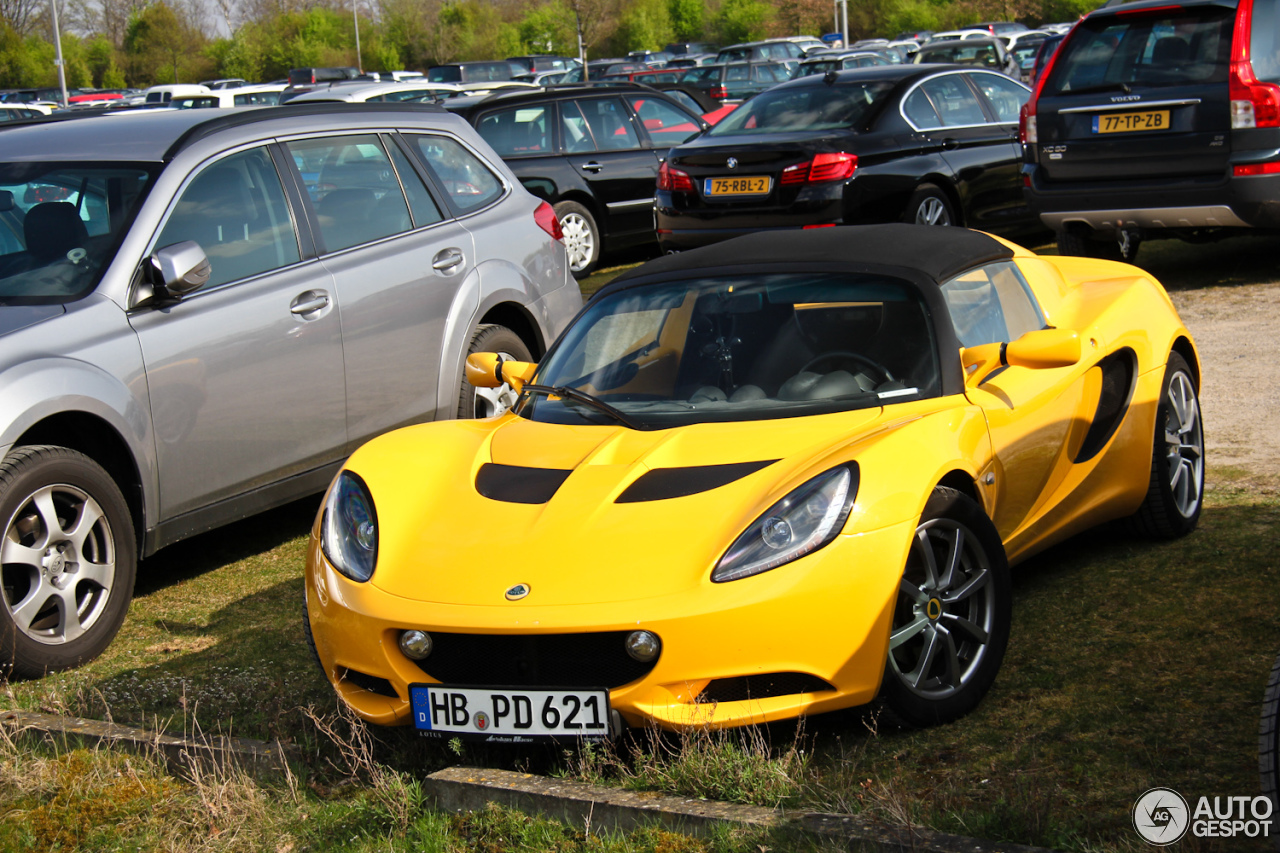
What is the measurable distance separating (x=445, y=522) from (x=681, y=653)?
0.90 metres

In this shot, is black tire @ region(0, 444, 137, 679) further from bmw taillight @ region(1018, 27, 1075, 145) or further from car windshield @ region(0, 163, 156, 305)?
bmw taillight @ region(1018, 27, 1075, 145)

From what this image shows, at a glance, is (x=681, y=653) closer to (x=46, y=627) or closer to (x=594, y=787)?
(x=594, y=787)

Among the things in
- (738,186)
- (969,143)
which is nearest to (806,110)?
(738,186)

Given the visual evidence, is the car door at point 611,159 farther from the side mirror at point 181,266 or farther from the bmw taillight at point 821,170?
the side mirror at point 181,266

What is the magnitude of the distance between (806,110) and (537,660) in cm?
853

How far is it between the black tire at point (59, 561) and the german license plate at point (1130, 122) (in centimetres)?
756

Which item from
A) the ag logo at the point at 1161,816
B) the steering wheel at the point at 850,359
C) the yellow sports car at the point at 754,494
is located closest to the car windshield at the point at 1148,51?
the yellow sports car at the point at 754,494

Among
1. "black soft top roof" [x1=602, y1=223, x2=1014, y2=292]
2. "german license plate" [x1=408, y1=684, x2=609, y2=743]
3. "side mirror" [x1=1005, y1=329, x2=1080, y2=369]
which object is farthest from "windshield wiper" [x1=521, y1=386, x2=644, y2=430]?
"side mirror" [x1=1005, y1=329, x2=1080, y2=369]

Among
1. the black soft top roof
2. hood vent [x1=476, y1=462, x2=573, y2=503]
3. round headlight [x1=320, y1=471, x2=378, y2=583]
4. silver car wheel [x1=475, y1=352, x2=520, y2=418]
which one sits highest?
the black soft top roof

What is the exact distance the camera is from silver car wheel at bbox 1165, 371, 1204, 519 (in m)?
5.30

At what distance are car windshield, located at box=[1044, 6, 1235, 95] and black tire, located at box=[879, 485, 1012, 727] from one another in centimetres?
682

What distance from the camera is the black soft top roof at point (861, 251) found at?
4.64 metres

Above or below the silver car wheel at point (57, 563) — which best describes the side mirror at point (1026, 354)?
above

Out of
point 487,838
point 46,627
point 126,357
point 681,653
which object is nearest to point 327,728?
point 487,838
